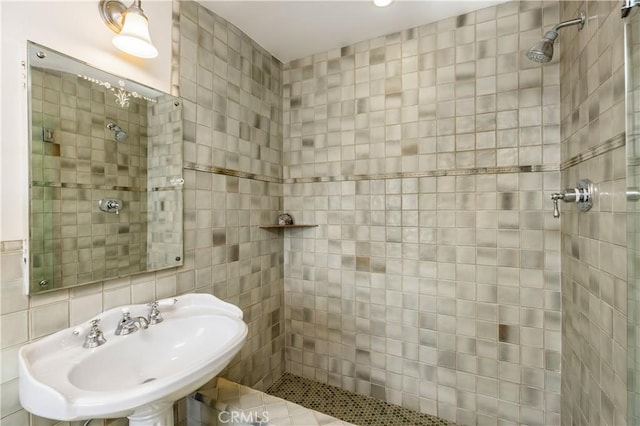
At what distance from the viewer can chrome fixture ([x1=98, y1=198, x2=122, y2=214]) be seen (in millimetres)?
1173

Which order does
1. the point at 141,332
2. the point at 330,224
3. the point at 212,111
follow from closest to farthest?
the point at 141,332 < the point at 212,111 < the point at 330,224

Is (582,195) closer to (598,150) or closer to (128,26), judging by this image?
(598,150)

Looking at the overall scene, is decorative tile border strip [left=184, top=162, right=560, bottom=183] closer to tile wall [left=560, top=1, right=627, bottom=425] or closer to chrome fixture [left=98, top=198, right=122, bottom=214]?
tile wall [left=560, top=1, right=627, bottom=425]

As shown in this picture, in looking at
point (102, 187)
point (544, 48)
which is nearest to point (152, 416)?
point (102, 187)

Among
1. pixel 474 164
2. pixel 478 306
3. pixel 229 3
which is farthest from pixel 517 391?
pixel 229 3

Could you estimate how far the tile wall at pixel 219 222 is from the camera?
953 mm

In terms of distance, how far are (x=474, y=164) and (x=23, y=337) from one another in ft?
7.21

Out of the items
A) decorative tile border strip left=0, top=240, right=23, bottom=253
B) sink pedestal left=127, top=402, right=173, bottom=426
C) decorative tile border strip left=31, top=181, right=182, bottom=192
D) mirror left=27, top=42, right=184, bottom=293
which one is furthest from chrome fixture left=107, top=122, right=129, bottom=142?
sink pedestal left=127, top=402, right=173, bottom=426

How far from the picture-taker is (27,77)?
94 cm

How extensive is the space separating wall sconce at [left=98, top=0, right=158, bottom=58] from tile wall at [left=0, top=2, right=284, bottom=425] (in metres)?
0.28

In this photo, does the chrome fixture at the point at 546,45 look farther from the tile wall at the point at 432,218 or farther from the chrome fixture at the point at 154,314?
the chrome fixture at the point at 154,314

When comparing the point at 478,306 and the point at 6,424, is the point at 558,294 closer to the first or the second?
the point at 478,306

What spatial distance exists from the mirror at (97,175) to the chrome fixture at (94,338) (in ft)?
0.62

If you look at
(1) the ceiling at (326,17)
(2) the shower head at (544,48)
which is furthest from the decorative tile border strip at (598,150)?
(1) the ceiling at (326,17)
